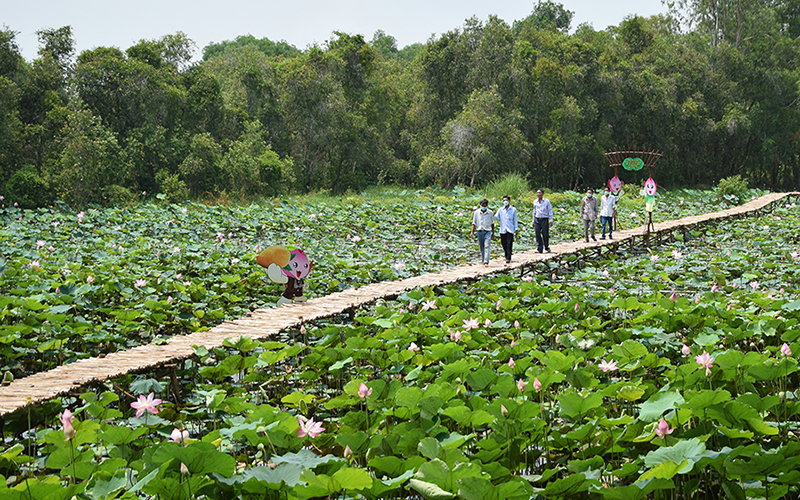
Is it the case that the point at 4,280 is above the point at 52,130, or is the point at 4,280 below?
below

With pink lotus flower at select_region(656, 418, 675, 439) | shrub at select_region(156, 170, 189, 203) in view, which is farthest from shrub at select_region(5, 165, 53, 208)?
pink lotus flower at select_region(656, 418, 675, 439)

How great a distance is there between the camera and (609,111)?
2902 centimetres

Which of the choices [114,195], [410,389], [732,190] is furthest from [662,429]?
[732,190]

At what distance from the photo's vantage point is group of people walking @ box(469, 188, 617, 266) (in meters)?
9.81

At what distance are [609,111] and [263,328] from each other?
26113 millimetres

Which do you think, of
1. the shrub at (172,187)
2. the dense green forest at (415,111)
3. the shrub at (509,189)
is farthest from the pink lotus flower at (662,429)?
the shrub at (509,189)

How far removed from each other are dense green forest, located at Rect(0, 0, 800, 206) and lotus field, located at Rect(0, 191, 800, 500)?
1000cm

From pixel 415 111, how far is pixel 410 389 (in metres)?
28.0

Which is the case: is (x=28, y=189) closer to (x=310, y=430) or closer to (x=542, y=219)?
(x=542, y=219)

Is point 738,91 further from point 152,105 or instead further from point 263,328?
point 263,328

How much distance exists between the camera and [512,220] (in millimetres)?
10023

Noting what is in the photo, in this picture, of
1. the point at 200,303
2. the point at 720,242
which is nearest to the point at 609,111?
the point at 720,242

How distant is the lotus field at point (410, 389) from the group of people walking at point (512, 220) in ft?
2.85

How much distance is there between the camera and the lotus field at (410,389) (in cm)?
238
